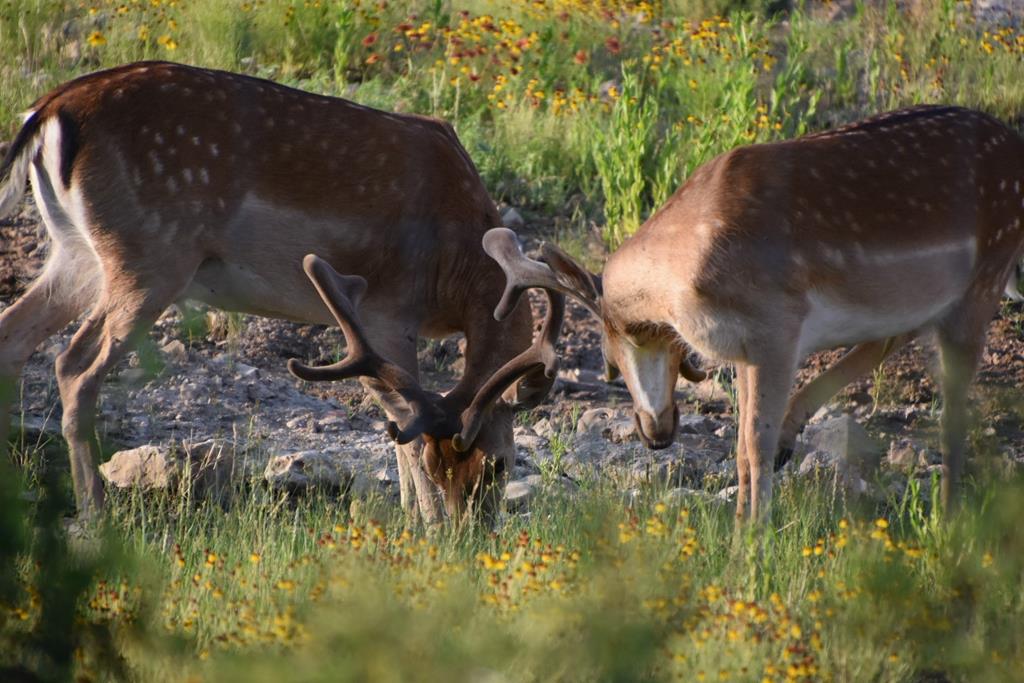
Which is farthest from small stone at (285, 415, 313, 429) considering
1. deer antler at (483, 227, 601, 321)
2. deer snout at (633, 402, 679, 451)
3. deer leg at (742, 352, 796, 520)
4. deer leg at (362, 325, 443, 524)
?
deer leg at (742, 352, 796, 520)

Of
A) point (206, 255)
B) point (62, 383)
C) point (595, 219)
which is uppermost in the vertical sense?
point (206, 255)

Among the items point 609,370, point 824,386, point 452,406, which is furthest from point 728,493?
point 452,406

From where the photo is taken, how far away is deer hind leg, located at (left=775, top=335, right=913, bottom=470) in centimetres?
730

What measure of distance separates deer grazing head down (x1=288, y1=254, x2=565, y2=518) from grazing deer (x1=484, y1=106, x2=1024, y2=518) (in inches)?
11.2

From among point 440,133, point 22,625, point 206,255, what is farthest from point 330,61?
point 22,625

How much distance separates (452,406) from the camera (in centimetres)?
673

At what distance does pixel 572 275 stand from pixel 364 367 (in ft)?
3.30

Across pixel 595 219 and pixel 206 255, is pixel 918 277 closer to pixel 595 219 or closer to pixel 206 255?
pixel 206 255

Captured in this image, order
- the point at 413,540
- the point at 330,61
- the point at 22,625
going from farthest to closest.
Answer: the point at 330,61, the point at 413,540, the point at 22,625

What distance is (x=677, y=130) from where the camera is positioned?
1098 centimetres

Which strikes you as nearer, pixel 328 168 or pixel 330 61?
pixel 328 168

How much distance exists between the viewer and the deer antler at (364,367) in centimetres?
645

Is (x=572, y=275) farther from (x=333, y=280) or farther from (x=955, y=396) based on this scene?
(x=955, y=396)

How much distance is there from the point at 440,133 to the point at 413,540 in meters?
2.42
